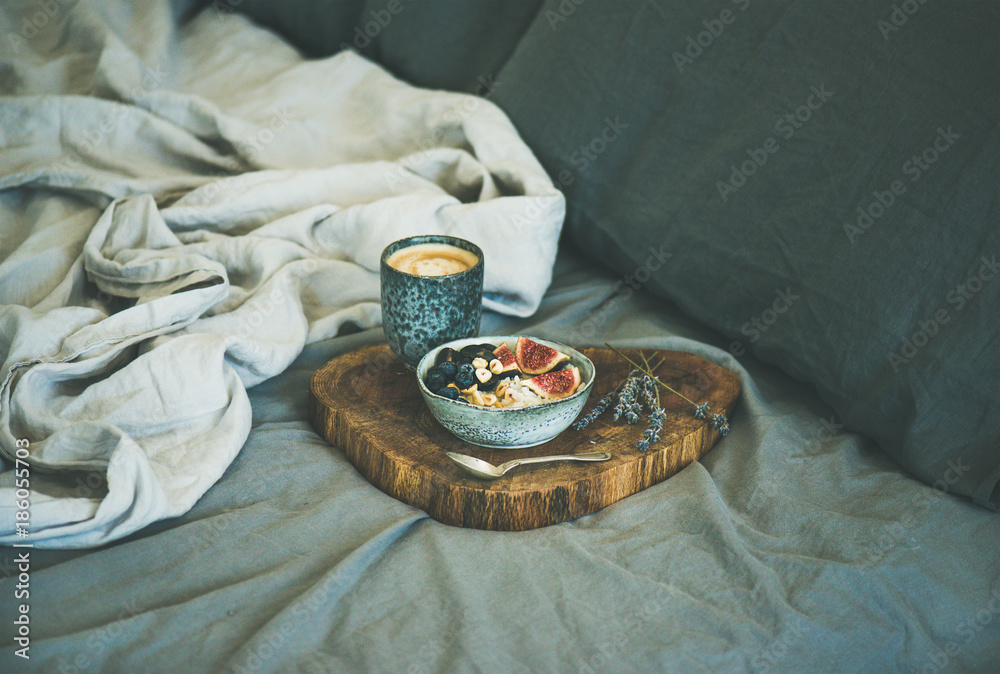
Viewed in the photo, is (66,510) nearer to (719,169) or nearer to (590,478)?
(590,478)

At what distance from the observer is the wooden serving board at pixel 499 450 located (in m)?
0.89

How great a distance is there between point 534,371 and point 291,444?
1.12 feet

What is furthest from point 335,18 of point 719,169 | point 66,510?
point 66,510

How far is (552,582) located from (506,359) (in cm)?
32

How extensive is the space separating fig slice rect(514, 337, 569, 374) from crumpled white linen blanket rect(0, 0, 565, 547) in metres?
0.28

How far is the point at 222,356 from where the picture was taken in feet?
3.41

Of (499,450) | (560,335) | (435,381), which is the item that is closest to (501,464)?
(499,450)

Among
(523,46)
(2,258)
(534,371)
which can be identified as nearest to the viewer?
(534,371)

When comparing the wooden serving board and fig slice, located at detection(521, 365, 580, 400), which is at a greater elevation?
fig slice, located at detection(521, 365, 580, 400)

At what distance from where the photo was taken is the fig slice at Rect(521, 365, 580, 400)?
963 millimetres

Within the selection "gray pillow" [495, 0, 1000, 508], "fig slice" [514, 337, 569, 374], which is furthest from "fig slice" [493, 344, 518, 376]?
"gray pillow" [495, 0, 1000, 508]

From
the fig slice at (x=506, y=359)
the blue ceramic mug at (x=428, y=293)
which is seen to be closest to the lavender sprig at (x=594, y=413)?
the fig slice at (x=506, y=359)

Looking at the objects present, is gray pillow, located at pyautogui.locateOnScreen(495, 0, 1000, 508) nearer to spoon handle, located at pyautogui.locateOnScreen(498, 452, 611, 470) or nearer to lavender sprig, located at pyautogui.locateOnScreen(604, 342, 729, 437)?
lavender sprig, located at pyautogui.locateOnScreen(604, 342, 729, 437)

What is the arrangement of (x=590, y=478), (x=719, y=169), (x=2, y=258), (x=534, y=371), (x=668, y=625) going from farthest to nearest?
(x=2, y=258) < (x=719, y=169) < (x=534, y=371) < (x=590, y=478) < (x=668, y=625)
